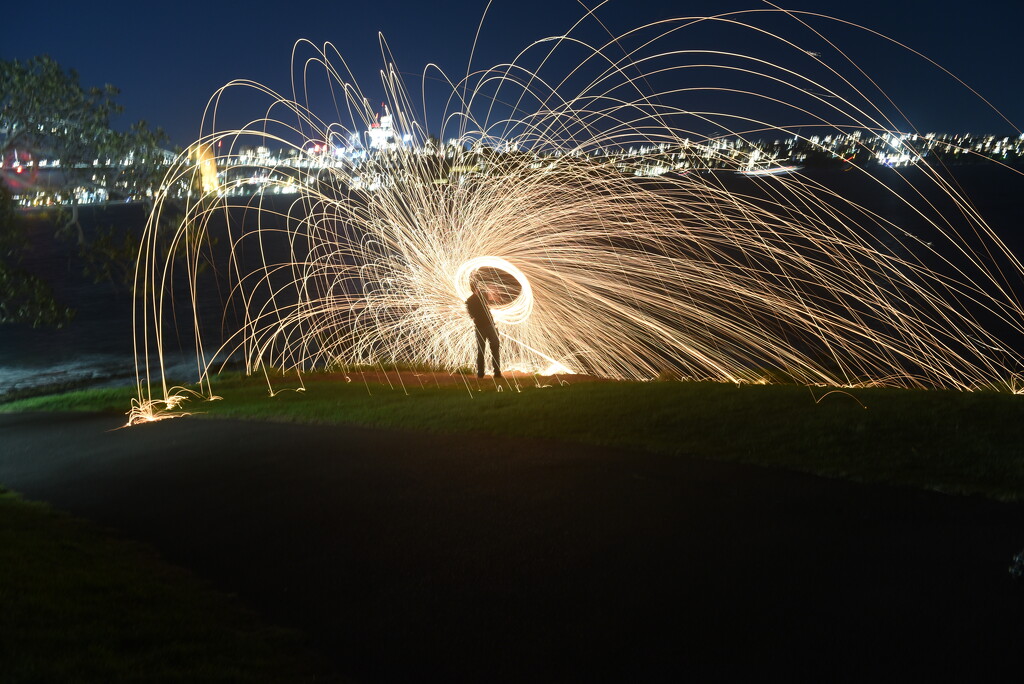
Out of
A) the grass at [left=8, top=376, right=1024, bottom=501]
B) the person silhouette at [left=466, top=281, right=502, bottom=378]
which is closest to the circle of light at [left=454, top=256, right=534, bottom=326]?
the person silhouette at [left=466, top=281, right=502, bottom=378]

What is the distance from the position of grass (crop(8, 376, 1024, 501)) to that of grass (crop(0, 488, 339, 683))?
4551 mm

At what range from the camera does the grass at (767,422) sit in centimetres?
727

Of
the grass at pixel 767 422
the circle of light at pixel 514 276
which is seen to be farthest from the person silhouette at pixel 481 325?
the grass at pixel 767 422

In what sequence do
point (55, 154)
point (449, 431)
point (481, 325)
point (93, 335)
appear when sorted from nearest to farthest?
point (449, 431), point (481, 325), point (55, 154), point (93, 335)

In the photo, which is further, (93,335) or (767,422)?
(93,335)

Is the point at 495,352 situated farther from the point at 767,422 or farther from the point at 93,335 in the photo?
the point at 93,335

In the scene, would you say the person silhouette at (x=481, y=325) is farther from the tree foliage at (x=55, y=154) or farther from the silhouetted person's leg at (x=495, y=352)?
the tree foliage at (x=55, y=154)

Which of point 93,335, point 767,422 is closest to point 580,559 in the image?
point 767,422

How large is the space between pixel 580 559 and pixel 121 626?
288 centimetres

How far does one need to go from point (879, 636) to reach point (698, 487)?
2692 mm

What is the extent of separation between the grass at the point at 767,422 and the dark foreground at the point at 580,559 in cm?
45

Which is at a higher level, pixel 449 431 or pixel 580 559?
pixel 449 431

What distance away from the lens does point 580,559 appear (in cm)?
565

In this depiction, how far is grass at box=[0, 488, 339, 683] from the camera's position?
4.19 metres
